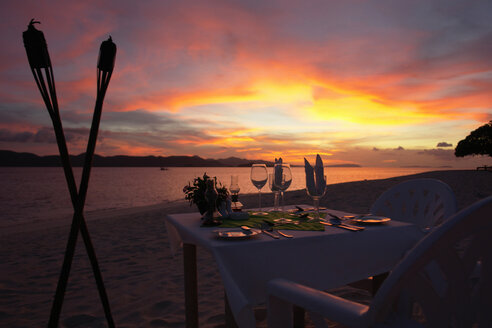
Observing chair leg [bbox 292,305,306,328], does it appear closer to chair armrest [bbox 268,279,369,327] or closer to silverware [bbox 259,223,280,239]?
silverware [bbox 259,223,280,239]

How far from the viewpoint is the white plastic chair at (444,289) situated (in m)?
0.68

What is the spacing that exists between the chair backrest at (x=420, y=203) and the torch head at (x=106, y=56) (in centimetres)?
231

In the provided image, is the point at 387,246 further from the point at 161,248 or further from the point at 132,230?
the point at 132,230

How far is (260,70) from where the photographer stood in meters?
7.38

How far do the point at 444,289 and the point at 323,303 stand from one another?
1.12 ft

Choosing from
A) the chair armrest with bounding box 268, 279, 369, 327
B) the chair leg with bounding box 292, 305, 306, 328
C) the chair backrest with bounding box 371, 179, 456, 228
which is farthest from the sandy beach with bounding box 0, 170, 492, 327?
the chair armrest with bounding box 268, 279, 369, 327

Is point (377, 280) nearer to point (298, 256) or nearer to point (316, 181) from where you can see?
point (316, 181)

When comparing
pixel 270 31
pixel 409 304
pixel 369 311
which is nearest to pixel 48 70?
pixel 369 311

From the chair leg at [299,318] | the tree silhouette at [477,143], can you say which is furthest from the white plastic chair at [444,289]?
the tree silhouette at [477,143]

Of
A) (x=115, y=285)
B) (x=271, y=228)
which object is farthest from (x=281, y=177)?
(x=115, y=285)

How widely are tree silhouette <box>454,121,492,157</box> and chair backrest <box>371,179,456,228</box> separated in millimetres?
36676

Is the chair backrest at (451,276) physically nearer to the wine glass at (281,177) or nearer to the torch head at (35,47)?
the wine glass at (281,177)

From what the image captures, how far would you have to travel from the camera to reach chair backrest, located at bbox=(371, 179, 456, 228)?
221cm

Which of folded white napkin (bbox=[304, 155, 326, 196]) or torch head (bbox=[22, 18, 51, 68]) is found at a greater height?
torch head (bbox=[22, 18, 51, 68])
